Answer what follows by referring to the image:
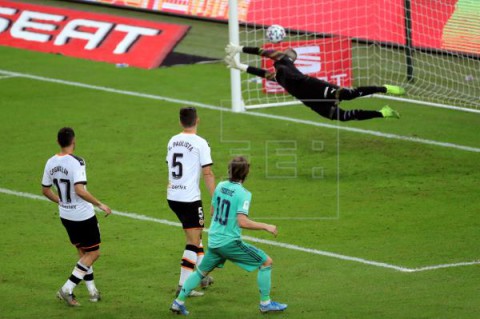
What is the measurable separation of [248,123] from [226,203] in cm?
1022

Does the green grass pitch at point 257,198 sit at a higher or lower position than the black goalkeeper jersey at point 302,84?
lower

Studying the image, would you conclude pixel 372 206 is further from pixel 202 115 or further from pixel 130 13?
pixel 130 13

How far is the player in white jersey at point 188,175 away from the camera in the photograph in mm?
12867

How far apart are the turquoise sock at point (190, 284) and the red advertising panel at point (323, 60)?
11.6m

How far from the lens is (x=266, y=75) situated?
18.7 metres

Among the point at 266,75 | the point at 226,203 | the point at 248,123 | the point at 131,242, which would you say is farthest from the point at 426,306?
the point at 248,123

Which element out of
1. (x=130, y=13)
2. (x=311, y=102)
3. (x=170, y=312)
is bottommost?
(x=170, y=312)

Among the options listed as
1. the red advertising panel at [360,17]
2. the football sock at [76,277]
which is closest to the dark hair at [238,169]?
the football sock at [76,277]

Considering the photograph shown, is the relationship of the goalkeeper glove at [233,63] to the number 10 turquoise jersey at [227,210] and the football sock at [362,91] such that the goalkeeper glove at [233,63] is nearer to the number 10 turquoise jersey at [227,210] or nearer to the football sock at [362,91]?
the football sock at [362,91]

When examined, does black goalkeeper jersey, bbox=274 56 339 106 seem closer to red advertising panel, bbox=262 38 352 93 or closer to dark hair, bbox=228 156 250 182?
red advertising panel, bbox=262 38 352 93

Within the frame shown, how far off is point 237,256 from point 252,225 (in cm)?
52

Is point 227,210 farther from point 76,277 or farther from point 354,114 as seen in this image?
point 354,114

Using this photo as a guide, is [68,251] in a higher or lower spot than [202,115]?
lower

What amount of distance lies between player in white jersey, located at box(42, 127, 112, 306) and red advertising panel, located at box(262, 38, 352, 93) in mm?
11217
